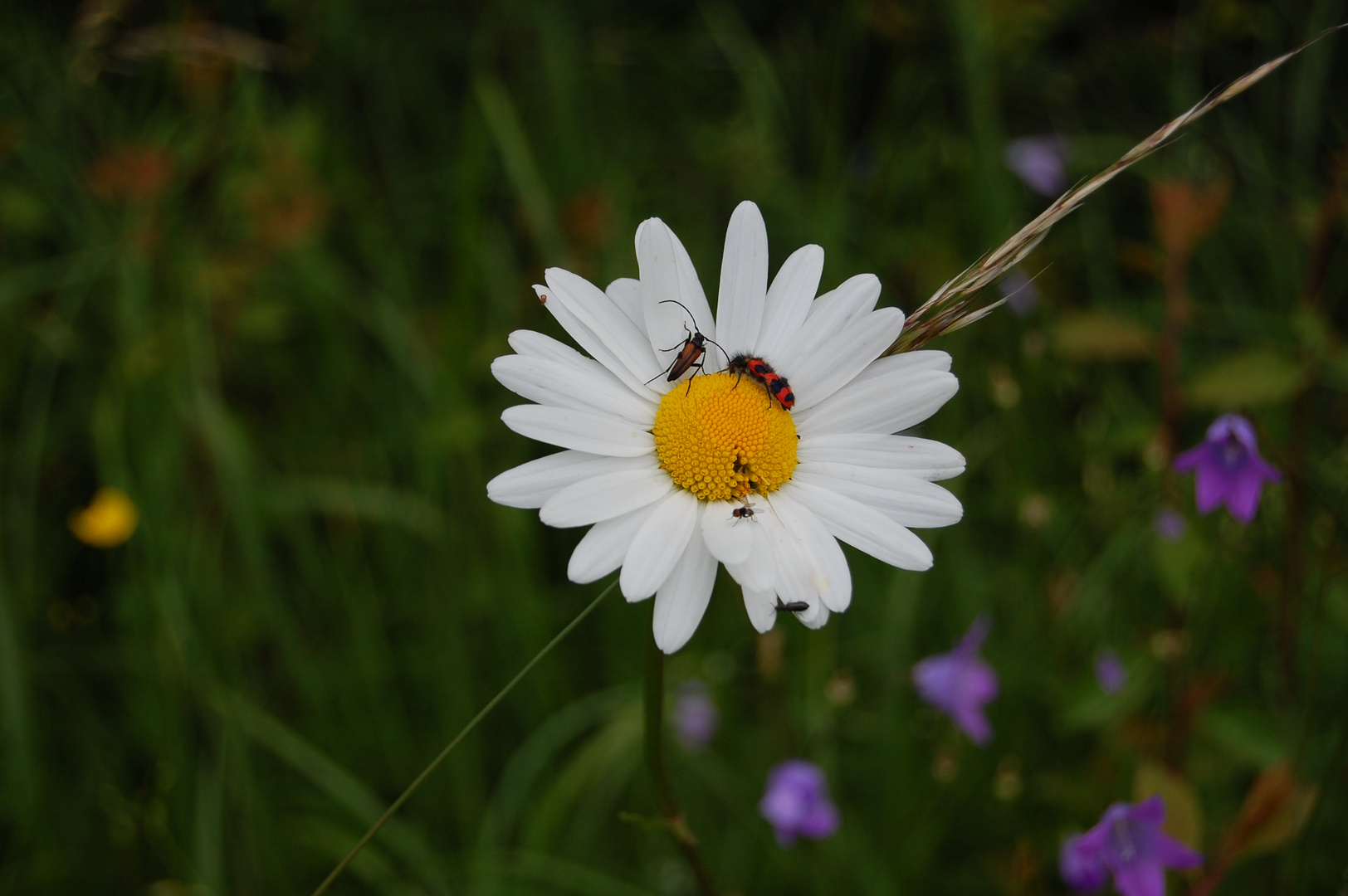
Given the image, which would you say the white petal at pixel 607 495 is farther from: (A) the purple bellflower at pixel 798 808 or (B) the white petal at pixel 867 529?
(A) the purple bellflower at pixel 798 808

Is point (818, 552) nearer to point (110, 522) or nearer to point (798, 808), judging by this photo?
point (798, 808)

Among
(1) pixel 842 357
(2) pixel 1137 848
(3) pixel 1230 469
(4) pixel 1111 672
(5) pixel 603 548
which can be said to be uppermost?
(3) pixel 1230 469

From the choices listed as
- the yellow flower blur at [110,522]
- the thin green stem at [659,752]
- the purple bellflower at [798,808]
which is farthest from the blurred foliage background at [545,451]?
the thin green stem at [659,752]

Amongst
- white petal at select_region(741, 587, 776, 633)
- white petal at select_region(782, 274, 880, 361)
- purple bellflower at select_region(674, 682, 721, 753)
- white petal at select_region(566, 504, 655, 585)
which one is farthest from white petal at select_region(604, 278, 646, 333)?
purple bellflower at select_region(674, 682, 721, 753)

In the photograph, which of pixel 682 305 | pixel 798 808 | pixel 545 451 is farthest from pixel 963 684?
pixel 545 451

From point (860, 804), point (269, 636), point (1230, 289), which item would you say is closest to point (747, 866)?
point (860, 804)

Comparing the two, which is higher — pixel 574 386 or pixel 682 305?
pixel 682 305
